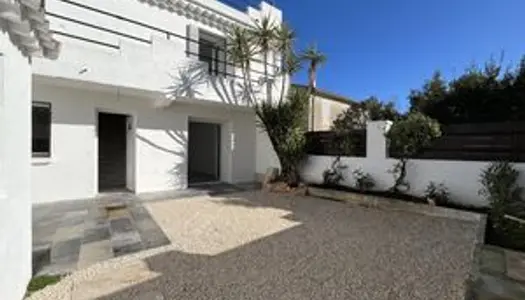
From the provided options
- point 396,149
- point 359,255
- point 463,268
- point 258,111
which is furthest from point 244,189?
point 463,268

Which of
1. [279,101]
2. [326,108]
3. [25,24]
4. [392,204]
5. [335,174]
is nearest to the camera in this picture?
[25,24]

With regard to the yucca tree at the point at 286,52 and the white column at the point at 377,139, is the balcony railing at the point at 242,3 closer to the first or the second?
the yucca tree at the point at 286,52

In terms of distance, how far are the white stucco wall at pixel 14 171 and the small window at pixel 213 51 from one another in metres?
7.89

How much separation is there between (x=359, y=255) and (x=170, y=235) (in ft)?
10.6

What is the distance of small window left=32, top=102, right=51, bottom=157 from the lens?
7.93m

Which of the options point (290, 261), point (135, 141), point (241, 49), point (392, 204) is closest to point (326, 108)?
point (241, 49)

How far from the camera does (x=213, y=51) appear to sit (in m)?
11.6

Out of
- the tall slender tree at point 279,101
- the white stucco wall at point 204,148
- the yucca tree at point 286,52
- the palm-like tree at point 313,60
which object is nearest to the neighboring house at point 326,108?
the palm-like tree at point 313,60

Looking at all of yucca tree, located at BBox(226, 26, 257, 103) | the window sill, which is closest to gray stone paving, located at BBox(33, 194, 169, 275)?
the window sill

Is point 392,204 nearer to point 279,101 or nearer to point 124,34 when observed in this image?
point 279,101

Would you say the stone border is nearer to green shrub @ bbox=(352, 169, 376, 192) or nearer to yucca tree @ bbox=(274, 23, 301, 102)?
green shrub @ bbox=(352, 169, 376, 192)

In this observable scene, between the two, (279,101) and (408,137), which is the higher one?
(279,101)

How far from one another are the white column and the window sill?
8734mm

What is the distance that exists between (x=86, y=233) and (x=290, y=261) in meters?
3.70
